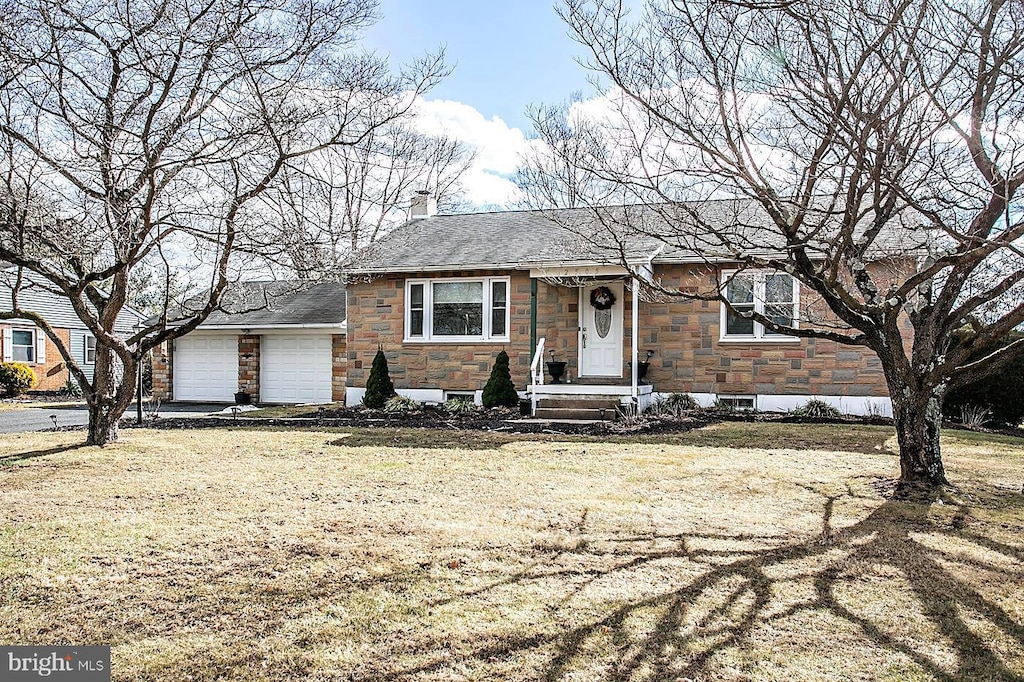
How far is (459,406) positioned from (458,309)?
2269 millimetres

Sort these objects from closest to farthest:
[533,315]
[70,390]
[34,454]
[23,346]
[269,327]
A: [34,454] → [533,315] → [269,327] → [70,390] → [23,346]

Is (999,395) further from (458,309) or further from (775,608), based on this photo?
(775,608)

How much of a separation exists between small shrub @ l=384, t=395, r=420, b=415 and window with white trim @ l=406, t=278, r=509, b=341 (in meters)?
1.37

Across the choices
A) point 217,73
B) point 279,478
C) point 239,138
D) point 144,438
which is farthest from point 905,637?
point 144,438

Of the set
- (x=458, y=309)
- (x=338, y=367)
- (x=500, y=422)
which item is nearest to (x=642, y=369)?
(x=500, y=422)

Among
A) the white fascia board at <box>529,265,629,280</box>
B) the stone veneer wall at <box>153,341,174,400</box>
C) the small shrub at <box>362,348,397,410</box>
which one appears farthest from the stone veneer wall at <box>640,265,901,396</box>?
the stone veneer wall at <box>153,341,174,400</box>

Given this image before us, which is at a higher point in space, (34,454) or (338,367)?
(338,367)

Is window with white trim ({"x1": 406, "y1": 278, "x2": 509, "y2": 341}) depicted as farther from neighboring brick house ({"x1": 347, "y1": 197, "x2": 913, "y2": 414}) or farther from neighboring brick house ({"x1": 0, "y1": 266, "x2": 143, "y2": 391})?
neighboring brick house ({"x1": 0, "y1": 266, "x2": 143, "y2": 391})

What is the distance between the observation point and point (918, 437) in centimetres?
693

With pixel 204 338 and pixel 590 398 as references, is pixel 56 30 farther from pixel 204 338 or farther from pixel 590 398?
pixel 204 338

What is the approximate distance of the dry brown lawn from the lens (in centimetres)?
343

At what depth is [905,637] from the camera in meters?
3.62

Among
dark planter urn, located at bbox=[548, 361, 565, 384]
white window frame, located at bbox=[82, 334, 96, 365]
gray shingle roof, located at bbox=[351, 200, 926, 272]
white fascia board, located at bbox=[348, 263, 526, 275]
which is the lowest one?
dark planter urn, located at bbox=[548, 361, 565, 384]

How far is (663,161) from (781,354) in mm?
8472
